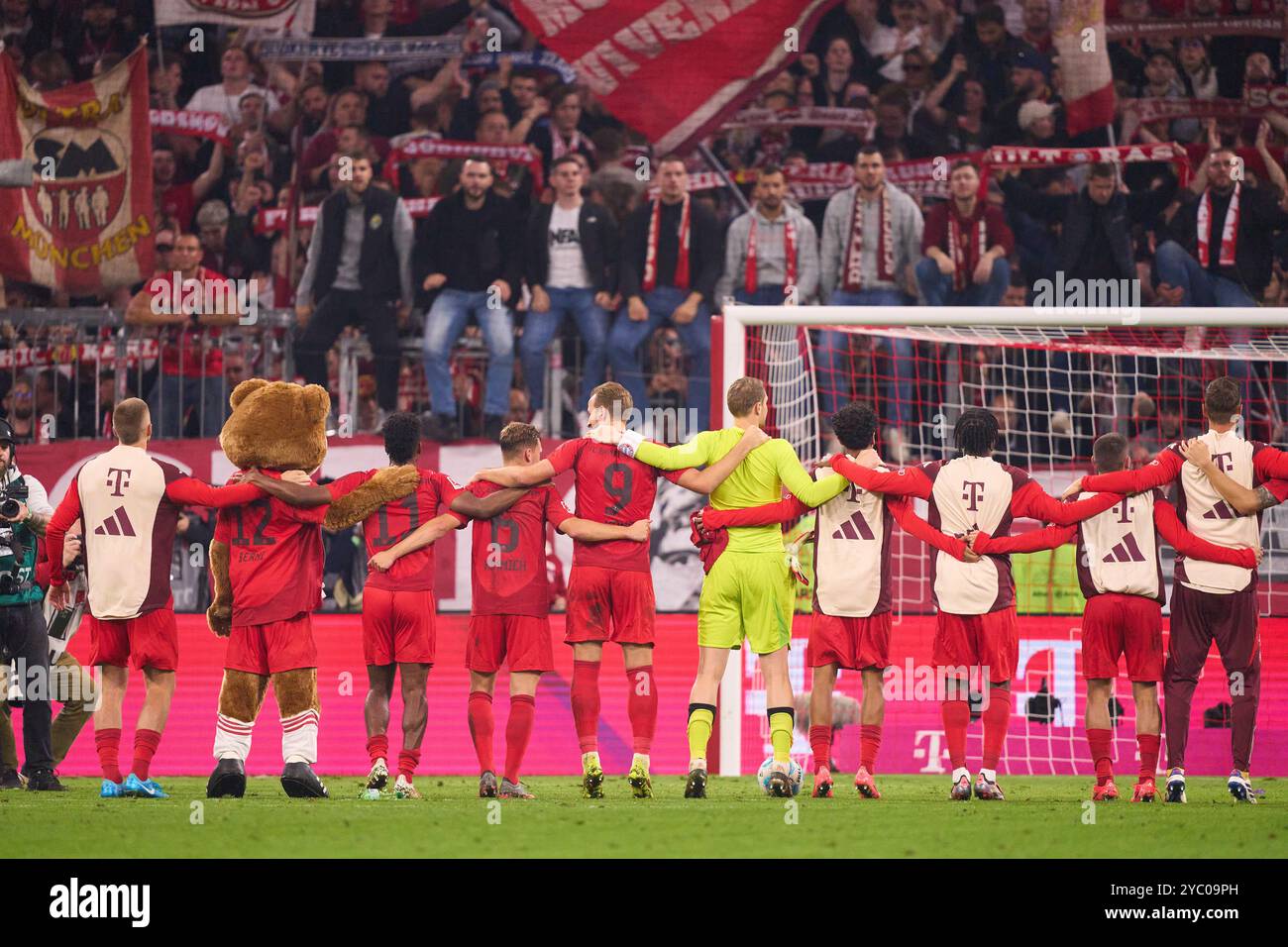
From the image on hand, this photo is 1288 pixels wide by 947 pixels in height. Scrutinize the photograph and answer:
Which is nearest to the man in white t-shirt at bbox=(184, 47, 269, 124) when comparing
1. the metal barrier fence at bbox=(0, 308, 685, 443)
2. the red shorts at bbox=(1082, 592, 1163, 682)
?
the metal barrier fence at bbox=(0, 308, 685, 443)

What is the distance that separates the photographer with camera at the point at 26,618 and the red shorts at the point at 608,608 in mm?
3093

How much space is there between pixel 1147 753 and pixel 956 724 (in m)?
0.93

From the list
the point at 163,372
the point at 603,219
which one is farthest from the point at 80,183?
the point at 603,219

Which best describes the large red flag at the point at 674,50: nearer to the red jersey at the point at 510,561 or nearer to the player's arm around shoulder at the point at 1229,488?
the red jersey at the point at 510,561

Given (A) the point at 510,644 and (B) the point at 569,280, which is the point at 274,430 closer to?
(A) the point at 510,644

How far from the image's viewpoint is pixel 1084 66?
15297mm

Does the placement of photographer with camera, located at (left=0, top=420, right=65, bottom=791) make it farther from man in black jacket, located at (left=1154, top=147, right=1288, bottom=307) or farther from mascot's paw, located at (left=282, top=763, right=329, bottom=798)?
man in black jacket, located at (left=1154, top=147, right=1288, bottom=307)

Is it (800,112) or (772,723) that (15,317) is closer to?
(800,112)

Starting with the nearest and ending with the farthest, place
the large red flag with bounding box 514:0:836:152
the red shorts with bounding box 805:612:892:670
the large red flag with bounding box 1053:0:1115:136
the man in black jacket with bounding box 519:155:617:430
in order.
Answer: the red shorts with bounding box 805:612:892:670, the man in black jacket with bounding box 519:155:617:430, the large red flag with bounding box 1053:0:1115:136, the large red flag with bounding box 514:0:836:152

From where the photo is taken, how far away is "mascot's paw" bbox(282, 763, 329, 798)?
24.8 ft

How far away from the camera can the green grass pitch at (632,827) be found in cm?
575

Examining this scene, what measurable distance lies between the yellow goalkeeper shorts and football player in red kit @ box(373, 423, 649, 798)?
1.49 ft

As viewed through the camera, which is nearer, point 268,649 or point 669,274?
point 268,649
